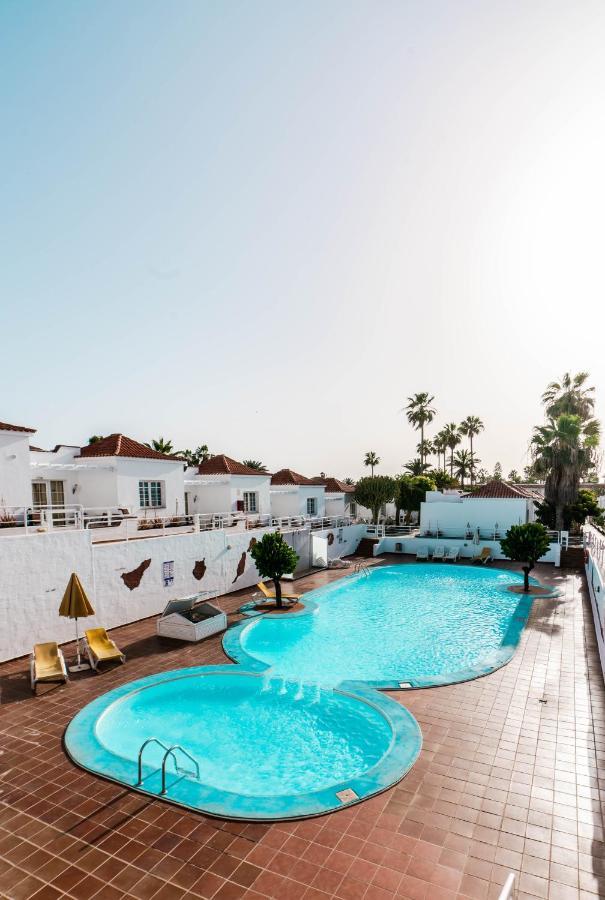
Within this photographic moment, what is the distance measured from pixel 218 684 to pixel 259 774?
374 centimetres

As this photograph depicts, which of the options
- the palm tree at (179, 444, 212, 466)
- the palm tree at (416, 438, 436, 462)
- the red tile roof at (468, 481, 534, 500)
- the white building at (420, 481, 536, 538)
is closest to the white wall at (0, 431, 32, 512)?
the white building at (420, 481, 536, 538)

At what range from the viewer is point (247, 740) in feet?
32.8

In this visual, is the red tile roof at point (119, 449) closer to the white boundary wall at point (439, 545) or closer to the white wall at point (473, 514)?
the white boundary wall at point (439, 545)

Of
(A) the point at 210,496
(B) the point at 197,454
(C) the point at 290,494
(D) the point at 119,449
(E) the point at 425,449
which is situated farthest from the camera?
(E) the point at 425,449

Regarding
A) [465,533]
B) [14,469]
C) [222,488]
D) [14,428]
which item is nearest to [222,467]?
[222,488]

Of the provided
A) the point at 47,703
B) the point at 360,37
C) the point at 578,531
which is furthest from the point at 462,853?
the point at 578,531

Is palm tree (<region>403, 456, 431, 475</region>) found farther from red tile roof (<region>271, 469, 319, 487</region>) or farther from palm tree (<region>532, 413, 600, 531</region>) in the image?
palm tree (<region>532, 413, 600, 531</region>)

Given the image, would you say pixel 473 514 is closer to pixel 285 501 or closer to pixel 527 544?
pixel 527 544

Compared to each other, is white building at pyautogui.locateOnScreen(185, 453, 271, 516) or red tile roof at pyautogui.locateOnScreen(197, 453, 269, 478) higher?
red tile roof at pyautogui.locateOnScreen(197, 453, 269, 478)

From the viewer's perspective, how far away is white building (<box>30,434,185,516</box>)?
2222cm

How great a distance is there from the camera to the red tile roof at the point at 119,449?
2255cm

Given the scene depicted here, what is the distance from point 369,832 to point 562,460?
2888 centimetres

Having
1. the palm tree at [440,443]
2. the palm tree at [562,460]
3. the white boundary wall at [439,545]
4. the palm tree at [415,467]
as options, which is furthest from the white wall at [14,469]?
the palm tree at [440,443]

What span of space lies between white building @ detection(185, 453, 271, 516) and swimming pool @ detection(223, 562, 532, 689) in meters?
9.17
